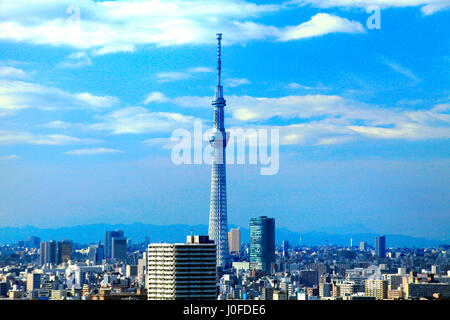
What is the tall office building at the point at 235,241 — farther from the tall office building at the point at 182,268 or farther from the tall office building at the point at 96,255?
the tall office building at the point at 182,268

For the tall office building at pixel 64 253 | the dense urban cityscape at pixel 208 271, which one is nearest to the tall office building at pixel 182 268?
the dense urban cityscape at pixel 208 271

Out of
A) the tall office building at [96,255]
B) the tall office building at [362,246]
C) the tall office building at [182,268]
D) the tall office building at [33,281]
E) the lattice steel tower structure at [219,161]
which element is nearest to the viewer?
the tall office building at [182,268]

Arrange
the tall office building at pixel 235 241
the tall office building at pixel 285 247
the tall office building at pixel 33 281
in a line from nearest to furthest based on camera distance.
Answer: the tall office building at pixel 33 281, the tall office building at pixel 285 247, the tall office building at pixel 235 241

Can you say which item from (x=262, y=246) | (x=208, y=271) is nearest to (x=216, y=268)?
(x=208, y=271)

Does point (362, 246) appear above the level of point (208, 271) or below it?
above

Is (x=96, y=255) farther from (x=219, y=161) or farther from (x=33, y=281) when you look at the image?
(x=219, y=161)

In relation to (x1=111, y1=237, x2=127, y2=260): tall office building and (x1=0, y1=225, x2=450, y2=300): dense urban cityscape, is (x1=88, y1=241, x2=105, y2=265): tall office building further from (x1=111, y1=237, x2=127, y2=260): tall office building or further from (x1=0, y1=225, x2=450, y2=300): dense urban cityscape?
(x1=111, y1=237, x2=127, y2=260): tall office building
